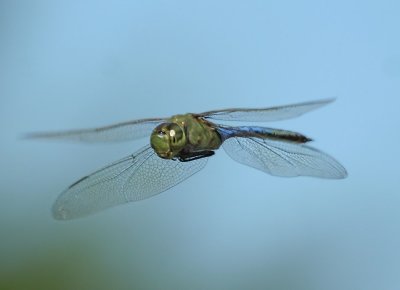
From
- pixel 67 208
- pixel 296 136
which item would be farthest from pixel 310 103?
pixel 67 208

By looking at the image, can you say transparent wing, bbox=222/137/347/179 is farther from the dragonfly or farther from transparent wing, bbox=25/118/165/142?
transparent wing, bbox=25/118/165/142

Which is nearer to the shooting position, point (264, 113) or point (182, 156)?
point (264, 113)

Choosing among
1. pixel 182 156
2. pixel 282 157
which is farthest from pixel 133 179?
pixel 282 157

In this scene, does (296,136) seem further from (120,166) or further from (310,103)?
(120,166)

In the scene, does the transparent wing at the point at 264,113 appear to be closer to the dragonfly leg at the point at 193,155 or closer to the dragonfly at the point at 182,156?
the dragonfly at the point at 182,156

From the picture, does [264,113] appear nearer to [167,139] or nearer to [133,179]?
[167,139]

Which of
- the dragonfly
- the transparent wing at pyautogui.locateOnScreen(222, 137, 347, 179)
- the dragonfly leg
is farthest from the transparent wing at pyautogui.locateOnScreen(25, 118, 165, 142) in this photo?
the transparent wing at pyautogui.locateOnScreen(222, 137, 347, 179)

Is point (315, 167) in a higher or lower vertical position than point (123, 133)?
lower
